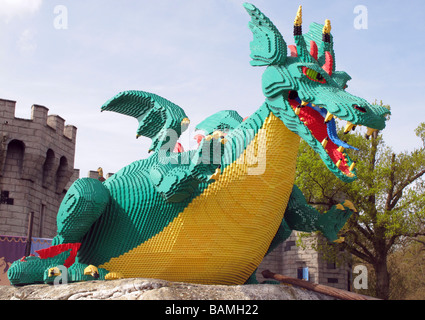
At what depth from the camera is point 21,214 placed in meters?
18.2

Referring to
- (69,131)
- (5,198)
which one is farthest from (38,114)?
(5,198)

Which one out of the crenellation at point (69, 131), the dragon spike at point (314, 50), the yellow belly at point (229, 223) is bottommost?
the yellow belly at point (229, 223)

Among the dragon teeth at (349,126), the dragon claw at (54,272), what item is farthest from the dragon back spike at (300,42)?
the dragon claw at (54,272)

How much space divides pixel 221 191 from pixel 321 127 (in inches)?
46.4

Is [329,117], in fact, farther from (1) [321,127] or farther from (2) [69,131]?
(2) [69,131]

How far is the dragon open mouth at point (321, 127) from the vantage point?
5492mm

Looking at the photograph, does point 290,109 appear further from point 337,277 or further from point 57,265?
point 337,277

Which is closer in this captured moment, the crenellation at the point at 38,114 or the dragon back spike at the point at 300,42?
the dragon back spike at the point at 300,42

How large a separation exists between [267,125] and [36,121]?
1497 cm

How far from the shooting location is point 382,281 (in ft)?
48.7

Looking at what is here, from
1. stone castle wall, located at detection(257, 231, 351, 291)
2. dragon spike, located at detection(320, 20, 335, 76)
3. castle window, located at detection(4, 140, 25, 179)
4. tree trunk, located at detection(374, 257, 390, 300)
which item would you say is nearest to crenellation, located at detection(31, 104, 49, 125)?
castle window, located at detection(4, 140, 25, 179)

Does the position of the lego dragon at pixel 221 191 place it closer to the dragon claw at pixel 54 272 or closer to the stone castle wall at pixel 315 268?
the dragon claw at pixel 54 272

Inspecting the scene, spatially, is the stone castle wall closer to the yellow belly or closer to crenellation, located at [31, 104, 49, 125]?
crenellation, located at [31, 104, 49, 125]
